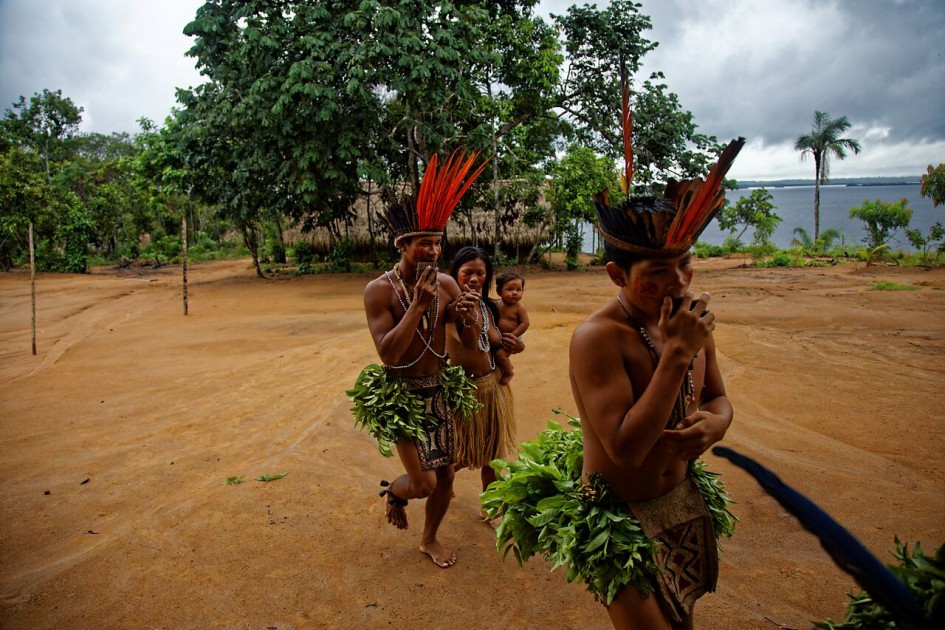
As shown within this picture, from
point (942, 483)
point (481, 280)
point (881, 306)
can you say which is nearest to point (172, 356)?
point (481, 280)

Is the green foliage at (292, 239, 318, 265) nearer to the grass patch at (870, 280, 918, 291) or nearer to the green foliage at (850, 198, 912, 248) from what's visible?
the grass patch at (870, 280, 918, 291)

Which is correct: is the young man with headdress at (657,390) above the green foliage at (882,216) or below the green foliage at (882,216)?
below

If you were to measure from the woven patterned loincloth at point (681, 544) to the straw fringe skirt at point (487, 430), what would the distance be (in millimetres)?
1728

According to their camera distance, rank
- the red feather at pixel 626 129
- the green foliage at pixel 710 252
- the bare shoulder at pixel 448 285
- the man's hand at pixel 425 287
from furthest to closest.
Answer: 1. the green foliage at pixel 710 252
2. the bare shoulder at pixel 448 285
3. the man's hand at pixel 425 287
4. the red feather at pixel 626 129

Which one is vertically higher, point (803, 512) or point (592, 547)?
point (803, 512)

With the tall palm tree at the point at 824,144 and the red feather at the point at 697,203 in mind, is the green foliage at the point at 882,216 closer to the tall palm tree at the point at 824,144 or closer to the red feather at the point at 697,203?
the tall palm tree at the point at 824,144

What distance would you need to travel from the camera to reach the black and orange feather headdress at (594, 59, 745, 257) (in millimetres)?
1715

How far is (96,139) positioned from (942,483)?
42.4 metres

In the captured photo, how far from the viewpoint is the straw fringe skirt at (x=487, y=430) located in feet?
12.0

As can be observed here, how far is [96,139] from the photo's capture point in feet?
116

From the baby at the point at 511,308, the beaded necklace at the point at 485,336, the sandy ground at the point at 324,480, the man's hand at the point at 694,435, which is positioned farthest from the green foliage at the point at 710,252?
the man's hand at the point at 694,435

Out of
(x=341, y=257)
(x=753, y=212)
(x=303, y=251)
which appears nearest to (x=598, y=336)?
(x=341, y=257)

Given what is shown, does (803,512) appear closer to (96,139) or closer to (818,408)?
(818,408)

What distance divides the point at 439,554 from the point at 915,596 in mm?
2599
